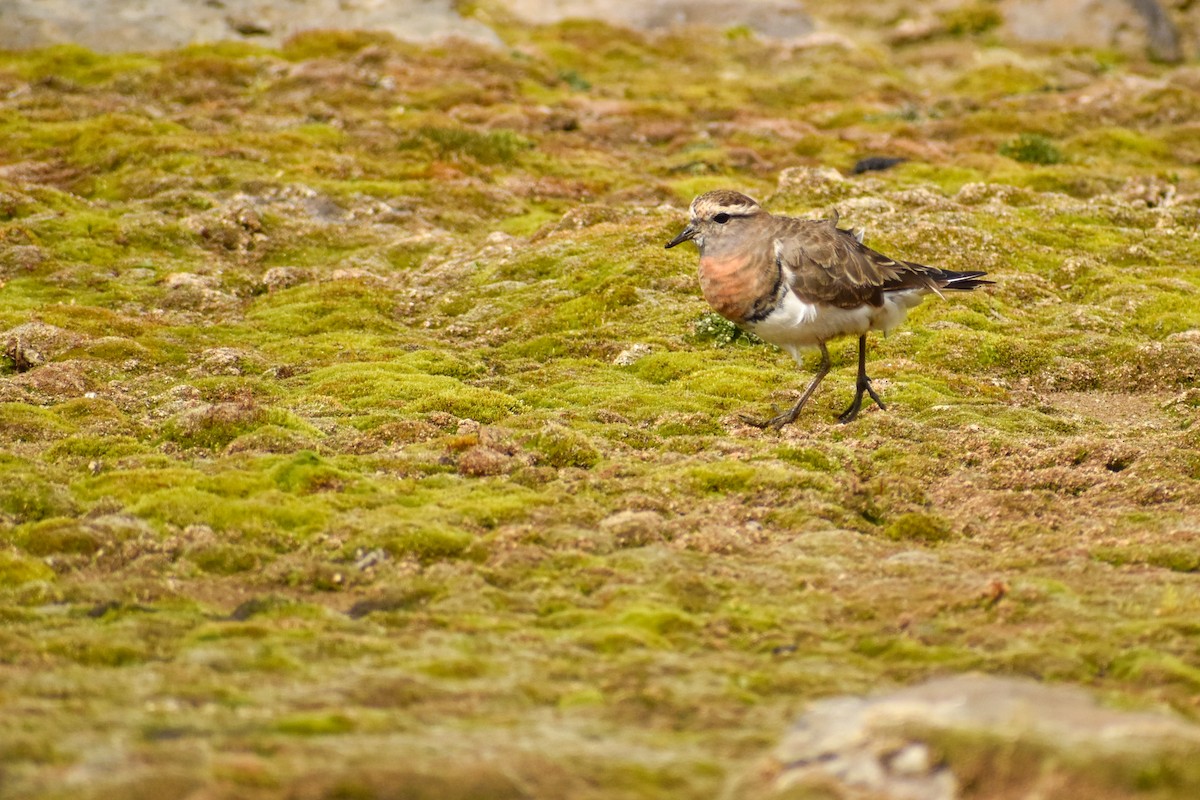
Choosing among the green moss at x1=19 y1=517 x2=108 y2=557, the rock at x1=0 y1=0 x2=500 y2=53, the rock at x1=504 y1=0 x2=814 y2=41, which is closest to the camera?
the green moss at x1=19 y1=517 x2=108 y2=557

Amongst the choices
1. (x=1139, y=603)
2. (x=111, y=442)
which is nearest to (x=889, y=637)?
(x=1139, y=603)

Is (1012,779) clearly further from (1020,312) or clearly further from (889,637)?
(1020,312)

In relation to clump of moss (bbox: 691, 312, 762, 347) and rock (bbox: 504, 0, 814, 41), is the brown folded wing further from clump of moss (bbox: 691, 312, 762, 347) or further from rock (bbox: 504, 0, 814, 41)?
rock (bbox: 504, 0, 814, 41)

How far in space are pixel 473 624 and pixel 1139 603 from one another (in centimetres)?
592

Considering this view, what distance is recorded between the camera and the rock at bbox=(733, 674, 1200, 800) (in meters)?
6.65

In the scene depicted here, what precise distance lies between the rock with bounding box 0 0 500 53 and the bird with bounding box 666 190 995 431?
45.6 m

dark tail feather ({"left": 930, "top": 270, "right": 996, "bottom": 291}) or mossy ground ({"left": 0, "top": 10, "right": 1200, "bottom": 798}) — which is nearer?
mossy ground ({"left": 0, "top": 10, "right": 1200, "bottom": 798})

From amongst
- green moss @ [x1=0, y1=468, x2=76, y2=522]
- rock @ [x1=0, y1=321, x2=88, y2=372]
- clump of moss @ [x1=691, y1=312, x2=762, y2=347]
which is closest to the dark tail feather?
clump of moss @ [x1=691, y1=312, x2=762, y2=347]

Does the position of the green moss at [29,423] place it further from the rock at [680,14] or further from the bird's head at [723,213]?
the rock at [680,14]

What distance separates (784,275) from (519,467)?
13.9 feet

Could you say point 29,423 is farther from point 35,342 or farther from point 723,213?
point 723,213

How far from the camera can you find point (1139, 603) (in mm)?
10938

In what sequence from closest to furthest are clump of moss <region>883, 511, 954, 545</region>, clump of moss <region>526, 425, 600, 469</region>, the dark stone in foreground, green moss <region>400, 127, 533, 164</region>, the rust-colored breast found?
clump of moss <region>883, 511, 954, 545</region>
clump of moss <region>526, 425, 600, 469</region>
the rust-colored breast
the dark stone in foreground
green moss <region>400, 127, 533, 164</region>

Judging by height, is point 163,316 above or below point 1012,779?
below
